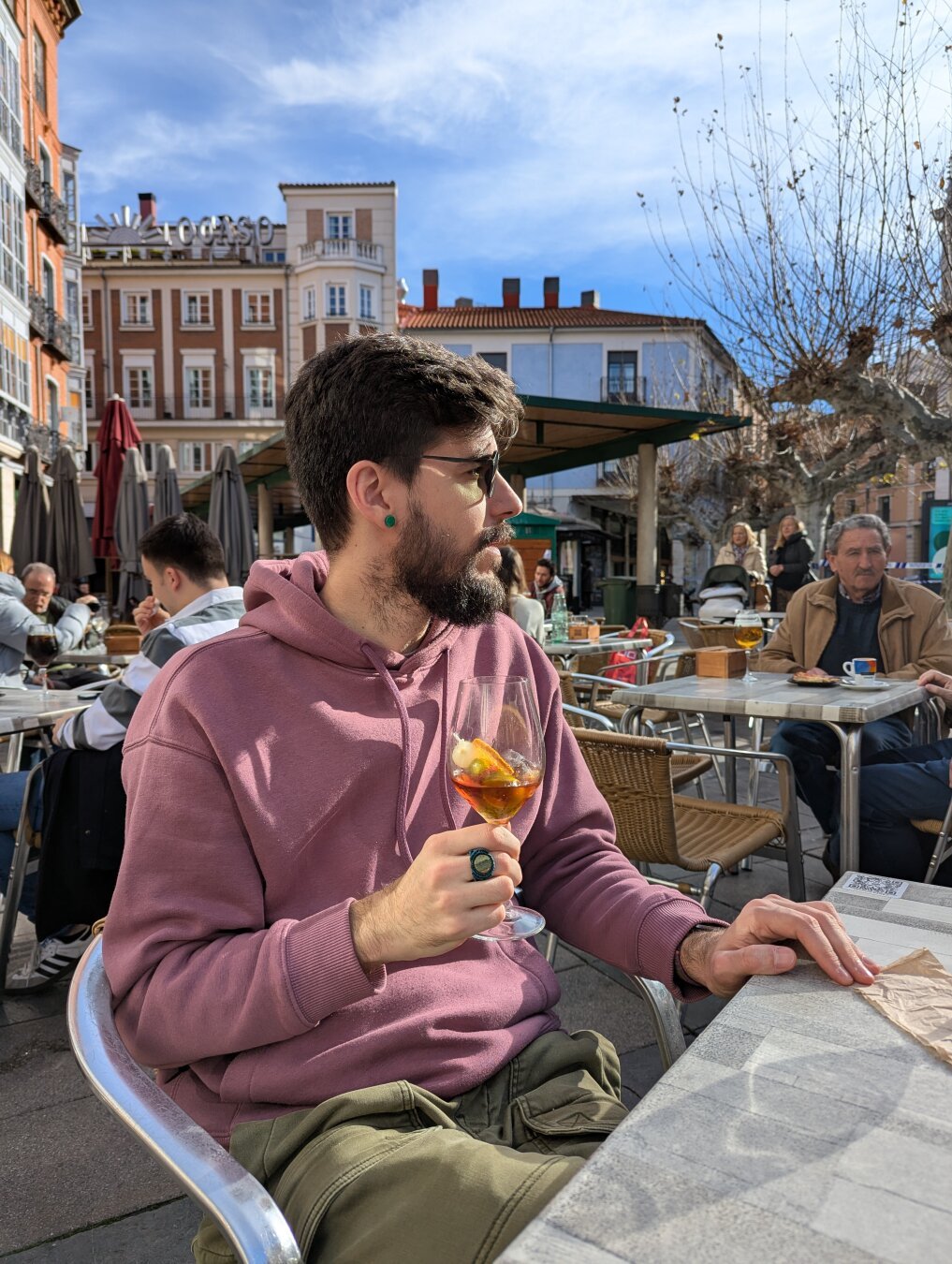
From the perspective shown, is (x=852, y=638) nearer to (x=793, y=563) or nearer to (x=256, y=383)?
(x=793, y=563)

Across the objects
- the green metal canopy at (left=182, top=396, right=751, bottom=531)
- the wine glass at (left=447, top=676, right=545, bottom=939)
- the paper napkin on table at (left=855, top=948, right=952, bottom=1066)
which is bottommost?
the paper napkin on table at (left=855, top=948, right=952, bottom=1066)

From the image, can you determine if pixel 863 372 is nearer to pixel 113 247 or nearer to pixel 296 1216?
pixel 296 1216

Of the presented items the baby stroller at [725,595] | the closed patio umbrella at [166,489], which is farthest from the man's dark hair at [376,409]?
the closed patio umbrella at [166,489]

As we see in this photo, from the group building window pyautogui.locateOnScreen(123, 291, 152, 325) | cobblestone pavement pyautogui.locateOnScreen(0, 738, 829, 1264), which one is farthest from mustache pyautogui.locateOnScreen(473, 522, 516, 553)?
building window pyautogui.locateOnScreen(123, 291, 152, 325)

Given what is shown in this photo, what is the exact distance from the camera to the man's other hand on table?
42.6 inches

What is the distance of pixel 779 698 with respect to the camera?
347 cm

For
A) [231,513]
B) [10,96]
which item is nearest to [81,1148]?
[231,513]

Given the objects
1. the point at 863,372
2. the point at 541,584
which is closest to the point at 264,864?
the point at 541,584

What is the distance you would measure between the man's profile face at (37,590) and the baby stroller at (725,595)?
622 cm

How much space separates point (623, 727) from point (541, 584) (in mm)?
5474

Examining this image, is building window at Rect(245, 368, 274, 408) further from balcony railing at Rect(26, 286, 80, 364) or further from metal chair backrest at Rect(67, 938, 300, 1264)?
metal chair backrest at Rect(67, 938, 300, 1264)

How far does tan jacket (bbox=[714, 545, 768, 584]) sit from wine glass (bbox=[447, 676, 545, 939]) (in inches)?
412

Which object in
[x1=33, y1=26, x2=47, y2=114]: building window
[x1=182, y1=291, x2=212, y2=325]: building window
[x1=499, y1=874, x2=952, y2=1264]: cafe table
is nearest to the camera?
[x1=499, y1=874, x2=952, y2=1264]: cafe table

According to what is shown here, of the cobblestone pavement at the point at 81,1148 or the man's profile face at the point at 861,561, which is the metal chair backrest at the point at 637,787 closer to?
the cobblestone pavement at the point at 81,1148
